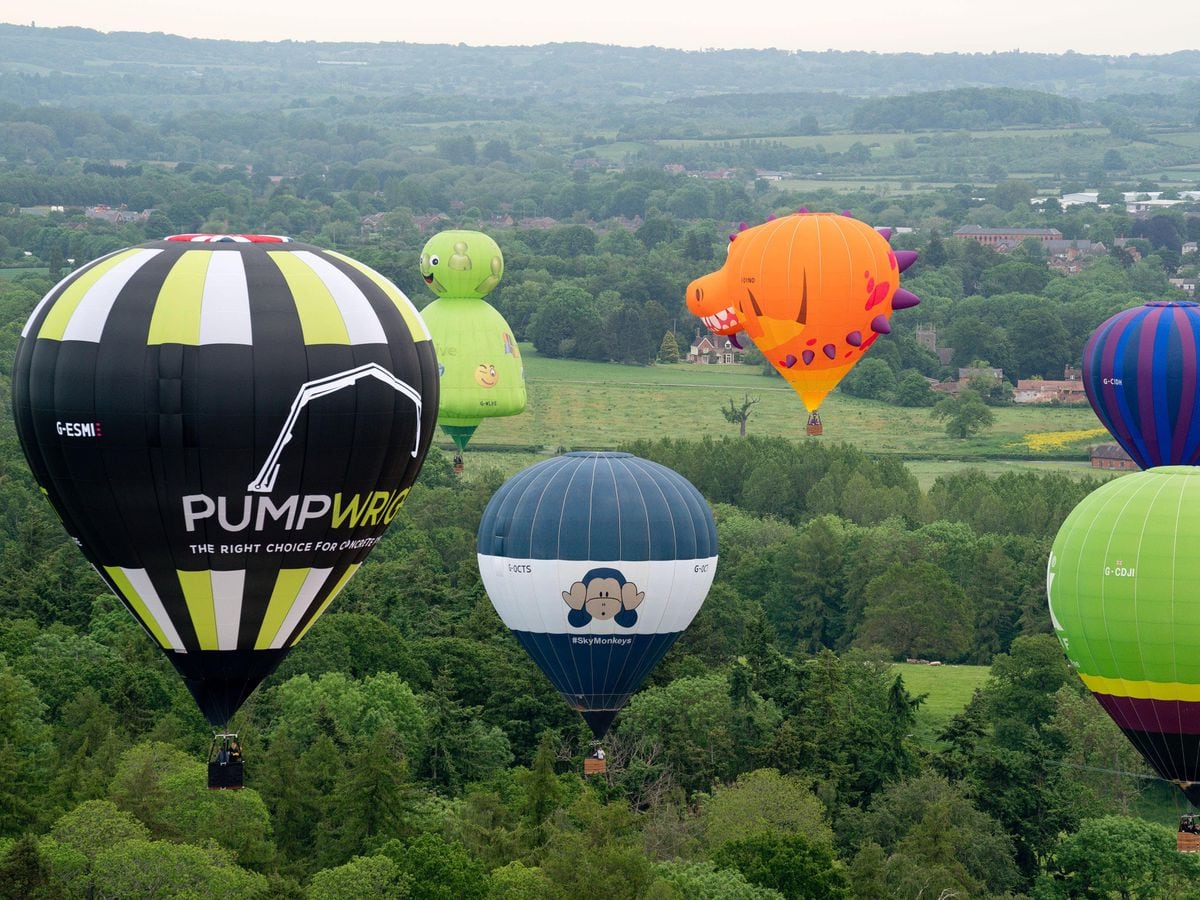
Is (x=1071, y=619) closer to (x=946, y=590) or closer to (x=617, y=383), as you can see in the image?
(x=946, y=590)

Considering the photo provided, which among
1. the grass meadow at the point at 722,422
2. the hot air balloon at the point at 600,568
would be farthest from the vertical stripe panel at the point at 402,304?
the grass meadow at the point at 722,422

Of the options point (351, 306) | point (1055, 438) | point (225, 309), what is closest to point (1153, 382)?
point (351, 306)

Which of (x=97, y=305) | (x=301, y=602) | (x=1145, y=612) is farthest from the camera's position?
(x=1145, y=612)

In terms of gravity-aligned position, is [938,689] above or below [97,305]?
below

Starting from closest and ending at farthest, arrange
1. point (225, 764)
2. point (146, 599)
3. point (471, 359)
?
point (225, 764)
point (146, 599)
point (471, 359)

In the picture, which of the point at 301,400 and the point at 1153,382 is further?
the point at 1153,382

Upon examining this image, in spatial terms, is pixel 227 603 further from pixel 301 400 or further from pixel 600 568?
pixel 600 568

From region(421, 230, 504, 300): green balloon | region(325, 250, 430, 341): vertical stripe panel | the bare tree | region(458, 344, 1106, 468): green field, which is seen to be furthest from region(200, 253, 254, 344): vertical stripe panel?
the bare tree
